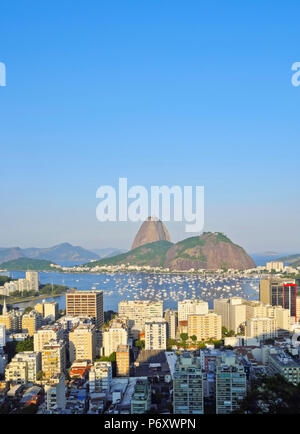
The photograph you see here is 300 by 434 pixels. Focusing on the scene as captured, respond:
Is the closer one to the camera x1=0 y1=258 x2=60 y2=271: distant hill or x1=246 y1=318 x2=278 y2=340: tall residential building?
x1=246 y1=318 x2=278 y2=340: tall residential building

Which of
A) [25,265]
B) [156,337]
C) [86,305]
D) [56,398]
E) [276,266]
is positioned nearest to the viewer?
[56,398]

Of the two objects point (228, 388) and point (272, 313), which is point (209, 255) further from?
point (228, 388)

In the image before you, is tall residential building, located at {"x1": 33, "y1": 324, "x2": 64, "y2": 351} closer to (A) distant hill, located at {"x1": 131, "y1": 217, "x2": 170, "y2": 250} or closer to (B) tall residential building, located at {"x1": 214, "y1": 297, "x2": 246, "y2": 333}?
(B) tall residential building, located at {"x1": 214, "y1": 297, "x2": 246, "y2": 333}

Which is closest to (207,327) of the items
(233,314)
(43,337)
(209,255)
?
(233,314)

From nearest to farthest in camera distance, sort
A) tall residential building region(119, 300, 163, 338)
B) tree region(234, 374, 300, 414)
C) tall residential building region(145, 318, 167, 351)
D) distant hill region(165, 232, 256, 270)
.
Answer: tree region(234, 374, 300, 414) → tall residential building region(145, 318, 167, 351) → tall residential building region(119, 300, 163, 338) → distant hill region(165, 232, 256, 270)

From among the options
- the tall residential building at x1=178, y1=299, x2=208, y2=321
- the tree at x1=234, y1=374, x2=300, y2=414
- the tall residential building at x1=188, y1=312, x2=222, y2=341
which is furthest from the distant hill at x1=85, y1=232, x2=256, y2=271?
the tree at x1=234, y1=374, x2=300, y2=414
